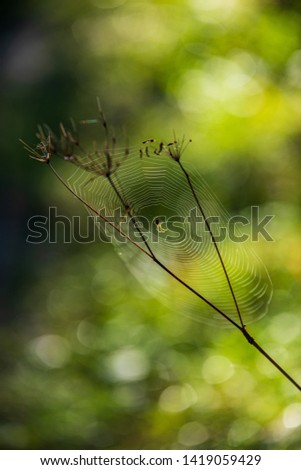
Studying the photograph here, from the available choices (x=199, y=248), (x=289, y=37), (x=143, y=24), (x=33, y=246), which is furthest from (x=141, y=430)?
(x=33, y=246)

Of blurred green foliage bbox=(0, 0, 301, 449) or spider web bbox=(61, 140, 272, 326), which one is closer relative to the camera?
spider web bbox=(61, 140, 272, 326)

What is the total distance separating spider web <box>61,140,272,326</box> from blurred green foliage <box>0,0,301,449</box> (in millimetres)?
193

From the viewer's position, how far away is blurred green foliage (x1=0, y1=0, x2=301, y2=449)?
223cm

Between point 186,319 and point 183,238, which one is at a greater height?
point 186,319

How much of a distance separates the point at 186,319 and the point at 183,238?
0.95 m

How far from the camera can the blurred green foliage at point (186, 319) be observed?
2230mm

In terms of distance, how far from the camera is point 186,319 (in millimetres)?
2900

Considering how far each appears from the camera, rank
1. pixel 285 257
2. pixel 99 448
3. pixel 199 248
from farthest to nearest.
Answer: pixel 285 257
pixel 99 448
pixel 199 248

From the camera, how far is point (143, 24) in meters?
3.61

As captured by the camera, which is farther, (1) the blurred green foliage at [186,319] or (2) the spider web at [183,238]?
(1) the blurred green foliage at [186,319]

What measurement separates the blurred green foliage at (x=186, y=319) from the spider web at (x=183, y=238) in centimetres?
19

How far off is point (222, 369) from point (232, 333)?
0.27 m

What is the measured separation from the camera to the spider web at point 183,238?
1853 mm
